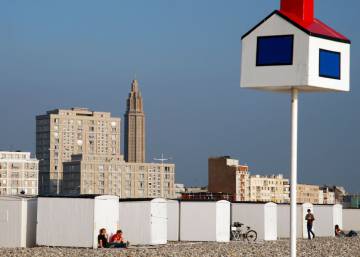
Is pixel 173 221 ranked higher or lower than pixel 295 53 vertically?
lower

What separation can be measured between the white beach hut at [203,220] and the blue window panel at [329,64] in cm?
2701

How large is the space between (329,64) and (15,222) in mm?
23802

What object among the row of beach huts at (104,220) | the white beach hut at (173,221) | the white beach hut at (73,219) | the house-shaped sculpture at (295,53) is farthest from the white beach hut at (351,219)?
the house-shaped sculpture at (295,53)

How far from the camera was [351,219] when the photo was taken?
53375 mm

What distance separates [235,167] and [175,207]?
506ft

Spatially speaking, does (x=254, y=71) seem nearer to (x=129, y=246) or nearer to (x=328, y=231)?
(x=129, y=246)

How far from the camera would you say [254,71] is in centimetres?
883

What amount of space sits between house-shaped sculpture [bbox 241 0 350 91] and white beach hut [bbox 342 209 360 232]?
148 ft

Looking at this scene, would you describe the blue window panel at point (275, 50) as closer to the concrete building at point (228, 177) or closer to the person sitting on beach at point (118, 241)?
the person sitting on beach at point (118, 241)

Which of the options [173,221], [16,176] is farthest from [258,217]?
[16,176]

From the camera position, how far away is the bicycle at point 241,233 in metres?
37.8

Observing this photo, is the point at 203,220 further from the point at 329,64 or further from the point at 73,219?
the point at 329,64

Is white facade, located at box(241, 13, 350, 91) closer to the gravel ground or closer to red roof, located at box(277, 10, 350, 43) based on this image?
red roof, located at box(277, 10, 350, 43)

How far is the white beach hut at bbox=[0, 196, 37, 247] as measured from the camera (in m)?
31.2
